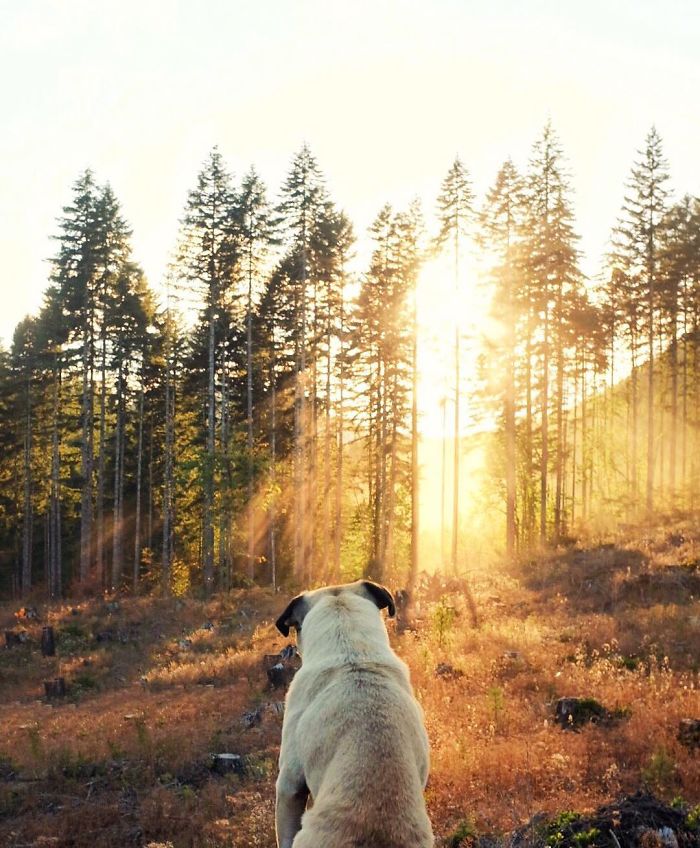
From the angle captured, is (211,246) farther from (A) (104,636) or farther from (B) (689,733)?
(B) (689,733)

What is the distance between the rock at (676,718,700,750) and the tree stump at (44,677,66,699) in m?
13.7

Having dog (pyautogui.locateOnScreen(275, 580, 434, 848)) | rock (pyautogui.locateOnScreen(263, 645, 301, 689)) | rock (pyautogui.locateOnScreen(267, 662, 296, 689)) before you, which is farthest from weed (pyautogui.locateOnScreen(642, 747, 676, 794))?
rock (pyautogui.locateOnScreen(267, 662, 296, 689))

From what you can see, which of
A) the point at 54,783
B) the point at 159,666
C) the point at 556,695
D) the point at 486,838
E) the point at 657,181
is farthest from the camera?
the point at 657,181

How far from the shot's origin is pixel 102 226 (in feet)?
108

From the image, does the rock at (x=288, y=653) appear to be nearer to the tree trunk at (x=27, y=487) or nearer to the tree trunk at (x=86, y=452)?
the tree trunk at (x=86, y=452)

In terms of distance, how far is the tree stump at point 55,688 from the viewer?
15.9 m

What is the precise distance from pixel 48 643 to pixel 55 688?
16.3 feet

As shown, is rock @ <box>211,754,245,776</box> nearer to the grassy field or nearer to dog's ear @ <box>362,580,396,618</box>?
the grassy field

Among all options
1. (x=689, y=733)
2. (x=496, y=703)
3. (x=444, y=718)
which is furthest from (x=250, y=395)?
(x=689, y=733)

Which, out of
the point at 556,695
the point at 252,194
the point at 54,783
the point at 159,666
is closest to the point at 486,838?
the point at 556,695

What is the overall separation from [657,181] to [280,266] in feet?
66.1

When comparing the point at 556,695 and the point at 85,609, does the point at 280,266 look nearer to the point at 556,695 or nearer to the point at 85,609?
the point at 85,609

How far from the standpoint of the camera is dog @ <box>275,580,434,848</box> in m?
2.74

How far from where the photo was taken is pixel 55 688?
16031 mm
